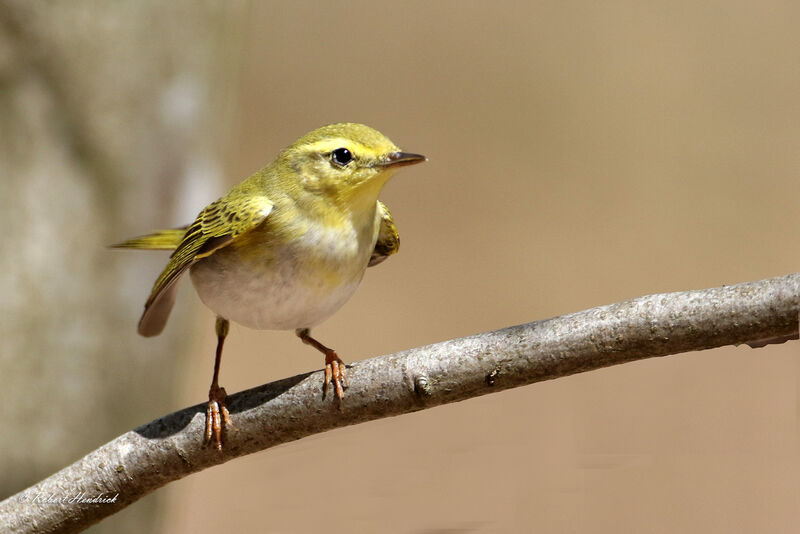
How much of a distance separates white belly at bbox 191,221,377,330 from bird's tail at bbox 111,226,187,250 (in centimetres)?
98

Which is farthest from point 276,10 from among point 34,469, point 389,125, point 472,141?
point 34,469

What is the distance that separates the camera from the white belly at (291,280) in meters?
3.80

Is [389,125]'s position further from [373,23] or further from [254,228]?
[254,228]

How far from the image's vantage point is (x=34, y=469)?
5176 mm

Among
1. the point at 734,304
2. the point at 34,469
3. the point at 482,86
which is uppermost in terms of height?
the point at 482,86

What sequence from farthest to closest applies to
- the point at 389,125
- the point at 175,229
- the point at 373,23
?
the point at 373,23 < the point at 389,125 < the point at 175,229

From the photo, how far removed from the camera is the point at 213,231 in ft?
13.1

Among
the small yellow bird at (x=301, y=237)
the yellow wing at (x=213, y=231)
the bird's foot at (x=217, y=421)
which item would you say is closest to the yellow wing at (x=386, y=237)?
the small yellow bird at (x=301, y=237)

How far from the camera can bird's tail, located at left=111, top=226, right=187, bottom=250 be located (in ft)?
16.0

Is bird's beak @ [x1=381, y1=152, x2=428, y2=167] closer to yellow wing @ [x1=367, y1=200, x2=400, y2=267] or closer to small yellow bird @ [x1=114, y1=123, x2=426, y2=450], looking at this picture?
small yellow bird @ [x1=114, y1=123, x2=426, y2=450]

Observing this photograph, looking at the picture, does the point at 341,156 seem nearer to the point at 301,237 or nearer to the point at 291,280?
the point at 301,237

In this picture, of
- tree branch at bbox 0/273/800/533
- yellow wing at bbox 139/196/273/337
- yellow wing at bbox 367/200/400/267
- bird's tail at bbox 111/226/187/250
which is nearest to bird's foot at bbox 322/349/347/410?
tree branch at bbox 0/273/800/533

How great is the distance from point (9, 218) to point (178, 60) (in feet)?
4.49

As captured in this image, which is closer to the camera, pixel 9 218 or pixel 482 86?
pixel 9 218
